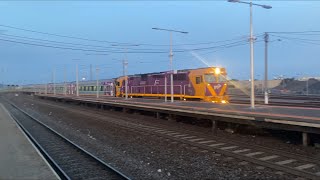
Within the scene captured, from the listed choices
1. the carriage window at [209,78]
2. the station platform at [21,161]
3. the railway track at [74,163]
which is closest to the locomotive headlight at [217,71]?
the carriage window at [209,78]

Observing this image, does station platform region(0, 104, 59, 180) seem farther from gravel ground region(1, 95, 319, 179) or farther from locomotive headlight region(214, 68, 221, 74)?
locomotive headlight region(214, 68, 221, 74)

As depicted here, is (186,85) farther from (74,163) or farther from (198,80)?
(74,163)

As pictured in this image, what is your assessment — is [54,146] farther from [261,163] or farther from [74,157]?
[261,163]

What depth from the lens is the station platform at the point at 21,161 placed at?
1001cm

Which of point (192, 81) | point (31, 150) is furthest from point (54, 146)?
point (192, 81)

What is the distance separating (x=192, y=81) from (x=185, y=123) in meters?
11.6

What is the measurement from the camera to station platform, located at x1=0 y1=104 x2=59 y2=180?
1001cm

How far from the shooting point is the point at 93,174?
11203 mm

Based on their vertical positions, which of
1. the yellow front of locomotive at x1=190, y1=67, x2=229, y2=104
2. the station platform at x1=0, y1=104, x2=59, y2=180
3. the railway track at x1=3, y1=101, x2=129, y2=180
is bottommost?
the railway track at x1=3, y1=101, x2=129, y2=180

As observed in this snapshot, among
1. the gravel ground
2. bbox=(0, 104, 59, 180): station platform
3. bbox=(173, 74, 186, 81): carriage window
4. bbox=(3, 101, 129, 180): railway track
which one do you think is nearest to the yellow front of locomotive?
bbox=(173, 74, 186, 81): carriage window

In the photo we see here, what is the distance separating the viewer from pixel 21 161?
1185 centimetres

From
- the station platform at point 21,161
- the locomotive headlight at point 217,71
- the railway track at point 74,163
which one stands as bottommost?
the railway track at point 74,163

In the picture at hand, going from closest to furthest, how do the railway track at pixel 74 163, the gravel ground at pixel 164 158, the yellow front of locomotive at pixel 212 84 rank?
the gravel ground at pixel 164 158, the railway track at pixel 74 163, the yellow front of locomotive at pixel 212 84

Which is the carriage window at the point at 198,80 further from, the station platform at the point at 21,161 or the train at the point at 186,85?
the station platform at the point at 21,161
